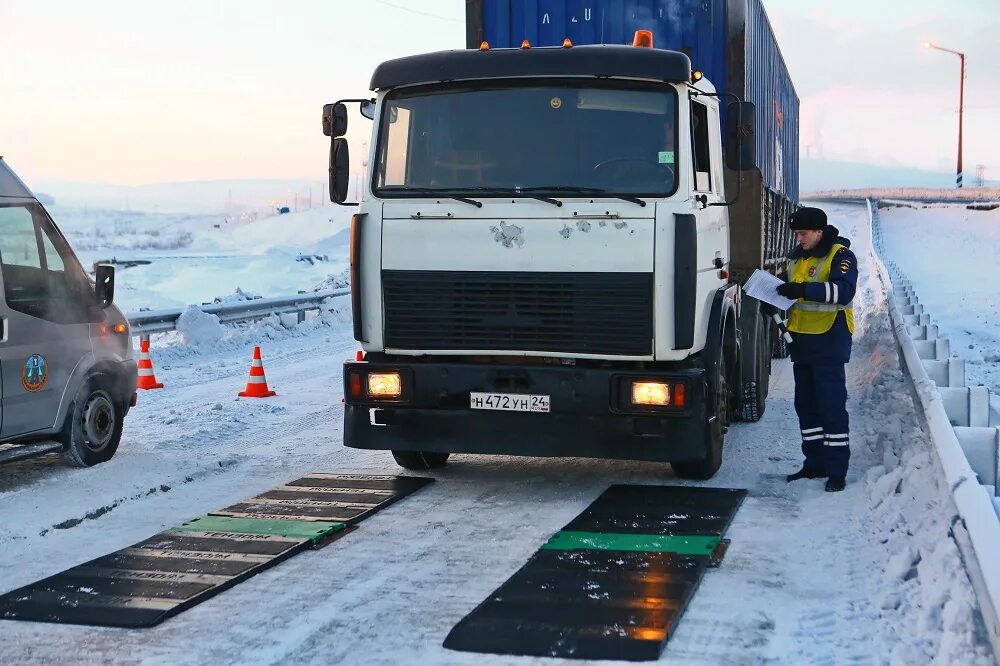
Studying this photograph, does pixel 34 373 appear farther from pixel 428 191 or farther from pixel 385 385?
pixel 428 191

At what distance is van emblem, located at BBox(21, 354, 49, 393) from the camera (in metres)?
7.77

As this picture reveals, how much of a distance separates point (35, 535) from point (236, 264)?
38.6m

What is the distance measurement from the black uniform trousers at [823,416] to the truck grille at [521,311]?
1524mm

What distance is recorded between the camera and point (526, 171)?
7387 millimetres

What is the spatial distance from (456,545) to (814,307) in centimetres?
308

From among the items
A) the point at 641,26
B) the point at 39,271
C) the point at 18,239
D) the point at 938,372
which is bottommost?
the point at 938,372

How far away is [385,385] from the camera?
7.65 meters

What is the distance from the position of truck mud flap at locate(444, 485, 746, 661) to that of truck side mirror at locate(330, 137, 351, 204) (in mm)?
2708

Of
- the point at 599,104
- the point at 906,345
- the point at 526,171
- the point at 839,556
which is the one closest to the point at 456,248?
the point at 526,171

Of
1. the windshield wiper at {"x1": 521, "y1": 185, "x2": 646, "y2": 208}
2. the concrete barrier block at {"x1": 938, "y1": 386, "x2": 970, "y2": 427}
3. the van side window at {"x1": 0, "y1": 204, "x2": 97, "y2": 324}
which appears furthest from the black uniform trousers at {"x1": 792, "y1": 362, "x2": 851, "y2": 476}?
the van side window at {"x1": 0, "y1": 204, "x2": 97, "y2": 324}

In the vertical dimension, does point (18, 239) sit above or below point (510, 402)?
above

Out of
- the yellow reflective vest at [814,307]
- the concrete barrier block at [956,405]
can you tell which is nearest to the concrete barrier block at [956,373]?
the yellow reflective vest at [814,307]

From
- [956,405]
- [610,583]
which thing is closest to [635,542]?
[610,583]

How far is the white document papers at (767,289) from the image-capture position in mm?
7911
